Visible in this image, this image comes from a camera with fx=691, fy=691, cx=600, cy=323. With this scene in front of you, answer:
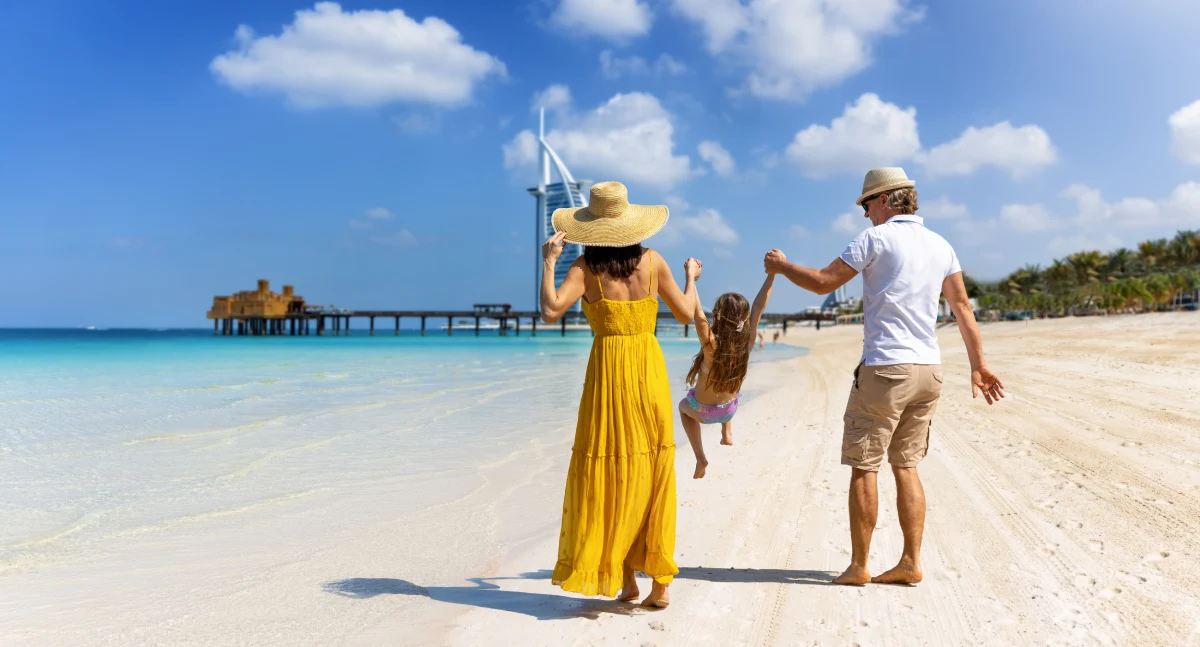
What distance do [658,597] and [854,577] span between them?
90cm

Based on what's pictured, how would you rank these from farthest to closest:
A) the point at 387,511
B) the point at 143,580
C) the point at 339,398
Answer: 1. the point at 339,398
2. the point at 387,511
3. the point at 143,580

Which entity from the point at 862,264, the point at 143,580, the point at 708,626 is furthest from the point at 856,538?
the point at 143,580

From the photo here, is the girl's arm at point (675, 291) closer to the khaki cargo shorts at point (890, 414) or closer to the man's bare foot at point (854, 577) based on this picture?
the khaki cargo shorts at point (890, 414)

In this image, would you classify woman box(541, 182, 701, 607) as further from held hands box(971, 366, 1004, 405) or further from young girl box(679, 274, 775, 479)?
held hands box(971, 366, 1004, 405)

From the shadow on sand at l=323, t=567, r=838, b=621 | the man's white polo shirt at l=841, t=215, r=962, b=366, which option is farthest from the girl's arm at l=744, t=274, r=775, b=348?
the shadow on sand at l=323, t=567, r=838, b=621

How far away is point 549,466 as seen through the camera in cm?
635

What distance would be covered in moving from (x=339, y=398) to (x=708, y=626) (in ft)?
37.2

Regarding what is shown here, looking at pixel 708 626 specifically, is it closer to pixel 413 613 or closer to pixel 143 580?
pixel 413 613

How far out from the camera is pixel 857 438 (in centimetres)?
303

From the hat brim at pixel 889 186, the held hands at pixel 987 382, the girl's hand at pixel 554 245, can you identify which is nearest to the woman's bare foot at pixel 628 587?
the girl's hand at pixel 554 245

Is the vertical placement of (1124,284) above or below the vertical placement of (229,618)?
above

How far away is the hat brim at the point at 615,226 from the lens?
2.75 m

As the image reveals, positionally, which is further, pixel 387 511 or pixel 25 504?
pixel 25 504

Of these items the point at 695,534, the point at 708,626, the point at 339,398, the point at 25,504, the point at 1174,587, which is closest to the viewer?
the point at 708,626
